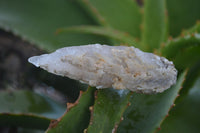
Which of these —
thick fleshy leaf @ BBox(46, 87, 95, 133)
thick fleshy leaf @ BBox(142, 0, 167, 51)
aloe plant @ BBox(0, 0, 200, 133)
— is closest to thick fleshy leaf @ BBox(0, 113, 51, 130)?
aloe plant @ BBox(0, 0, 200, 133)

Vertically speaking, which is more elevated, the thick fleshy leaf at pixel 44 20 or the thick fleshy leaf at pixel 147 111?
the thick fleshy leaf at pixel 44 20

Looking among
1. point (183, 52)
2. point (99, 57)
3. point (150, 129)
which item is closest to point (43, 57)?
point (99, 57)

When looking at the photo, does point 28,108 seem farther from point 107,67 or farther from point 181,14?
point 181,14

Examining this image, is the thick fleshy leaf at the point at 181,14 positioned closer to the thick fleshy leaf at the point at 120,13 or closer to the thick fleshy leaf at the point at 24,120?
the thick fleshy leaf at the point at 120,13

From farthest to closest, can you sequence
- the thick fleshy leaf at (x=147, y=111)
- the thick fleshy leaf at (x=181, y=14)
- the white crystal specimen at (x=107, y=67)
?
the thick fleshy leaf at (x=181, y=14)
the thick fleshy leaf at (x=147, y=111)
the white crystal specimen at (x=107, y=67)

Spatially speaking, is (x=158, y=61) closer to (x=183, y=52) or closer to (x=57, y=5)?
(x=183, y=52)

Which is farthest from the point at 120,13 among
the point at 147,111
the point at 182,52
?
the point at 147,111

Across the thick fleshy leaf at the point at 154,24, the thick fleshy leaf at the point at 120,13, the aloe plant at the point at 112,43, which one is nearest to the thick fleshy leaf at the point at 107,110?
the aloe plant at the point at 112,43
